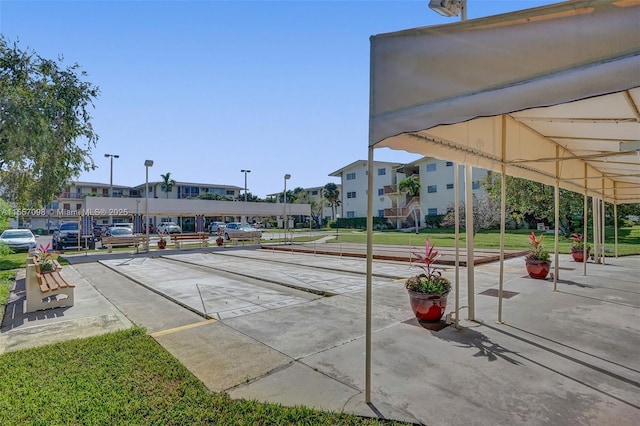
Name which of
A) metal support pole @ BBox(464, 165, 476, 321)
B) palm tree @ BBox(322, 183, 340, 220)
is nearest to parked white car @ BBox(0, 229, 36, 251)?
metal support pole @ BBox(464, 165, 476, 321)

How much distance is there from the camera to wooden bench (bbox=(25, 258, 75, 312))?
6.43 metres

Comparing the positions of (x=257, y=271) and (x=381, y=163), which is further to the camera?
(x=381, y=163)

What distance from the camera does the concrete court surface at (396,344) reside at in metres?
3.02

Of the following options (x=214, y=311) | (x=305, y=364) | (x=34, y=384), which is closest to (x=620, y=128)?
(x=305, y=364)

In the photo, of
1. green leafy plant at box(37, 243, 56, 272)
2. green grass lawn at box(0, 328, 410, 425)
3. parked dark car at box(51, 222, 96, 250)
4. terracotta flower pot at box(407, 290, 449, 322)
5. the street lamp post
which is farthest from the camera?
parked dark car at box(51, 222, 96, 250)

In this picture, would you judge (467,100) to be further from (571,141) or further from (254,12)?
(254,12)

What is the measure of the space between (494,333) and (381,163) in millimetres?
44079

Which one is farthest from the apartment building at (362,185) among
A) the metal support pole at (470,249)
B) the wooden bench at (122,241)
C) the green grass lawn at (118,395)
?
the green grass lawn at (118,395)

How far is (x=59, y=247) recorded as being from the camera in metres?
22.2

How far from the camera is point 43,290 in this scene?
20.4 feet

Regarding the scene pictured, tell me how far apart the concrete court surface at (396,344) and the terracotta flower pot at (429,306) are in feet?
0.76

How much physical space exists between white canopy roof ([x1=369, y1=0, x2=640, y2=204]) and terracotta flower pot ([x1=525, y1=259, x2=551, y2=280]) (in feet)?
17.3

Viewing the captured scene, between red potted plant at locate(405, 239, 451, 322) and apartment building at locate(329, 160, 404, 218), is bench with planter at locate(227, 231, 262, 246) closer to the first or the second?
red potted plant at locate(405, 239, 451, 322)

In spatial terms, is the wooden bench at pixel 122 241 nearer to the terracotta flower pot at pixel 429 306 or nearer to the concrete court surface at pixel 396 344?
the concrete court surface at pixel 396 344
